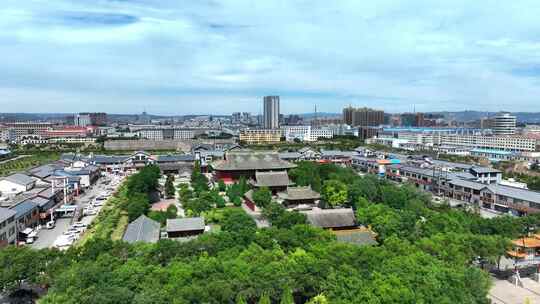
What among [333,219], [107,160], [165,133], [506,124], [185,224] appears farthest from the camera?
[165,133]

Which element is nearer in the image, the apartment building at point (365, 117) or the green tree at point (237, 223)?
the green tree at point (237, 223)

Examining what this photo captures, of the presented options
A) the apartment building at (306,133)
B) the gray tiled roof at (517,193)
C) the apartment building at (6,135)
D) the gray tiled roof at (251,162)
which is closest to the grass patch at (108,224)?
the gray tiled roof at (251,162)

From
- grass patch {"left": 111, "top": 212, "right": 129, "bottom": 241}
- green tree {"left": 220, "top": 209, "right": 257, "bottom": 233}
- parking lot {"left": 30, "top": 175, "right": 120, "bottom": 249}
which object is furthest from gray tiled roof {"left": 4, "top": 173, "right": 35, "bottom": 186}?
green tree {"left": 220, "top": 209, "right": 257, "bottom": 233}

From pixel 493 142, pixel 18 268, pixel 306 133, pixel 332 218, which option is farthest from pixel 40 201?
pixel 493 142

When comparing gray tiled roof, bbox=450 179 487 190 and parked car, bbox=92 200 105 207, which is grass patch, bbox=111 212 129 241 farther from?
gray tiled roof, bbox=450 179 487 190

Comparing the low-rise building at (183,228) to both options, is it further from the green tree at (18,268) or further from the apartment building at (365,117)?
the apartment building at (365,117)

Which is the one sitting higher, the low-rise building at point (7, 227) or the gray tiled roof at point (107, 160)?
the gray tiled roof at point (107, 160)

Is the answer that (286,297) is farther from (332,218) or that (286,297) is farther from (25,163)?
(25,163)

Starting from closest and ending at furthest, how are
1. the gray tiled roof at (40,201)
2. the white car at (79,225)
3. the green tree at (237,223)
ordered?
the green tree at (237,223) < the white car at (79,225) < the gray tiled roof at (40,201)
